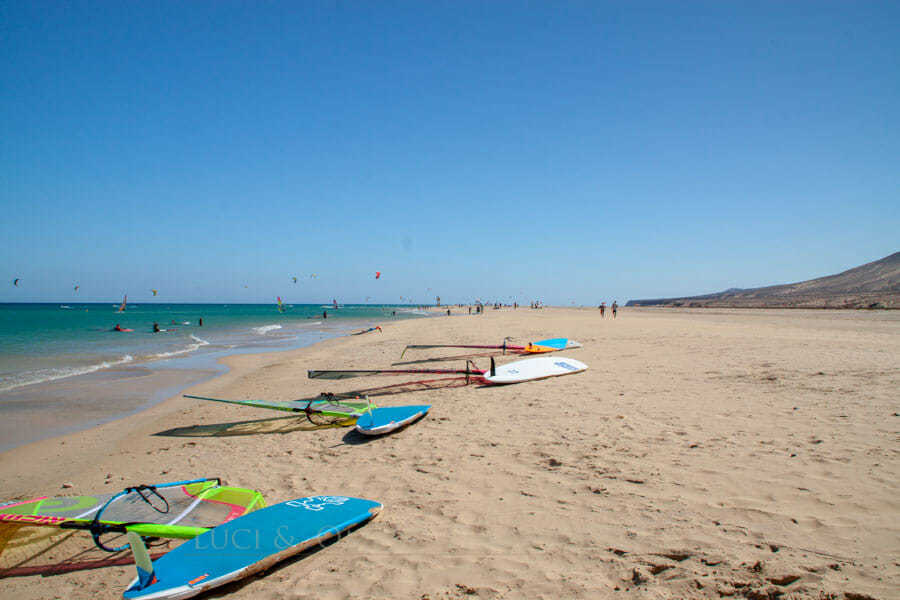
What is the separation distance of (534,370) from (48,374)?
47.2 feet

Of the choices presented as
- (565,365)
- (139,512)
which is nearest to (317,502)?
(139,512)

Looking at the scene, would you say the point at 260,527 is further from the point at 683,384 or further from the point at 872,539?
the point at 683,384

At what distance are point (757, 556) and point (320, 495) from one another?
3.32 metres

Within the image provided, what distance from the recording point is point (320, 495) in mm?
3883

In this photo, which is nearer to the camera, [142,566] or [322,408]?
[142,566]

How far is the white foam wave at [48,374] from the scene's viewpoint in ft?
36.3

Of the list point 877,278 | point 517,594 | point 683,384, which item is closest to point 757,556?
point 517,594

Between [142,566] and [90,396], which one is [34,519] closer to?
[142,566]

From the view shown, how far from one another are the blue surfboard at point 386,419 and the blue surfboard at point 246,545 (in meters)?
1.92

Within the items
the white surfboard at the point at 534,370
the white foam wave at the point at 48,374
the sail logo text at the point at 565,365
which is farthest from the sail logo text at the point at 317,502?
the white foam wave at the point at 48,374

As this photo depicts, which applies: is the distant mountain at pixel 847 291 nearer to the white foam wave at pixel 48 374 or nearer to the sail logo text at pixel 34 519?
the sail logo text at pixel 34 519

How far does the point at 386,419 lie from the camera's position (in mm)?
5816

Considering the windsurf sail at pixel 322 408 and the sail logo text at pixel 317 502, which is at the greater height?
the windsurf sail at pixel 322 408

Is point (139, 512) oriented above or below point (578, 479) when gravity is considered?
below
